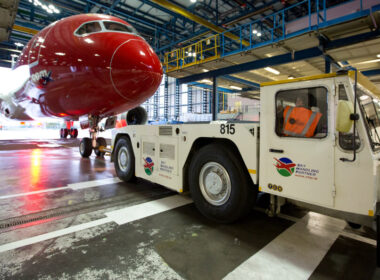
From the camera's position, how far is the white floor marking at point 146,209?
11.1ft

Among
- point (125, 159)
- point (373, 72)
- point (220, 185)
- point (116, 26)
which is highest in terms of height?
point (373, 72)

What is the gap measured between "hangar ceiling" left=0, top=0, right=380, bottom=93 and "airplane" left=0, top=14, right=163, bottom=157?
3531 mm

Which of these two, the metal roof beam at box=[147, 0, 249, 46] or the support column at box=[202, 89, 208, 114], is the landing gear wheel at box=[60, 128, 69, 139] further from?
the support column at box=[202, 89, 208, 114]

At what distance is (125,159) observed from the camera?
555cm

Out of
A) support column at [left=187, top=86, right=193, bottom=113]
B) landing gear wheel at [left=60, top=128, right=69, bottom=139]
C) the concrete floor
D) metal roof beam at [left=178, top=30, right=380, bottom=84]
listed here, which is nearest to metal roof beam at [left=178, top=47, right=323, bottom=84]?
metal roof beam at [left=178, top=30, right=380, bottom=84]

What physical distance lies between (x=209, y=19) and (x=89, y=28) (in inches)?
691

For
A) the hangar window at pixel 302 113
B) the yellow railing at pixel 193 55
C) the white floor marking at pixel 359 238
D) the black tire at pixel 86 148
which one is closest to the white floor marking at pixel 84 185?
the black tire at pixel 86 148

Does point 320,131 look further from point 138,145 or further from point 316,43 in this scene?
point 316,43

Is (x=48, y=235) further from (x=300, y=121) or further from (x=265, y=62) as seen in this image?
(x=265, y=62)

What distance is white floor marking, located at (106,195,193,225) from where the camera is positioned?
3.39 meters

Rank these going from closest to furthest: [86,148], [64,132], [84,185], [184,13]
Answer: [84,185]
[86,148]
[184,13]
[64,132]

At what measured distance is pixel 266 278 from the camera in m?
2.07

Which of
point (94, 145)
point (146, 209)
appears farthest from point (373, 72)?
point (146, 209)

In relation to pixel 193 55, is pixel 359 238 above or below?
below
